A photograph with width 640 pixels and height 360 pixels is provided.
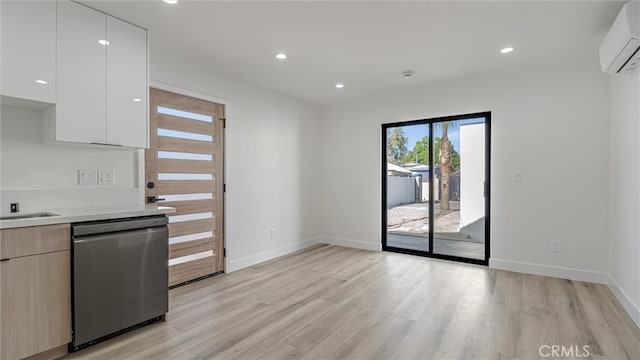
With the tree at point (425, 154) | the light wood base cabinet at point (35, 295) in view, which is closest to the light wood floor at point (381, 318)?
the light wood base cabinet at point (35, 295)

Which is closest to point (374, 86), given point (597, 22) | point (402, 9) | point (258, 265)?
point (402, 9)

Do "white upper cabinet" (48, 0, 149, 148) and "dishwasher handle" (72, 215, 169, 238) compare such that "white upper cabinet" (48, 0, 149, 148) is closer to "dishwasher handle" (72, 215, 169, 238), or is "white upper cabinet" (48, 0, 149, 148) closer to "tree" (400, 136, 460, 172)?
"dishwasher handle" (72, 215, 169, 238)

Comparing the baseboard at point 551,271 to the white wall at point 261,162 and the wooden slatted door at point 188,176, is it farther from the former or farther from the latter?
the wooden slatted door at point 188,176

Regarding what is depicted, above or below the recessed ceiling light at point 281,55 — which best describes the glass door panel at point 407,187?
below

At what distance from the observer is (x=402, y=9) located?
2.36m

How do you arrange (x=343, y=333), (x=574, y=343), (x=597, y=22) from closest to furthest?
(x=574, y=343) → (x=343, y=333) → (x=597, y=22)

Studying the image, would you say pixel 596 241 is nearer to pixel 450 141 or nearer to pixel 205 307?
pixel 450 141

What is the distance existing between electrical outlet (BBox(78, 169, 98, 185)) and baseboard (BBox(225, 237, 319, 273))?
5.91 feet

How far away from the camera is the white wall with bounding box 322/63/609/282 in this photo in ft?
11.2

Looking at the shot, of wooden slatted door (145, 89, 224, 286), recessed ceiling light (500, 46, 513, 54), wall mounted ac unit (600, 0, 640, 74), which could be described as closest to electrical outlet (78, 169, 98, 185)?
wooden slatted door (145, 89, 224, 286)

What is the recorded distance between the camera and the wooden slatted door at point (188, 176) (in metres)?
3.16

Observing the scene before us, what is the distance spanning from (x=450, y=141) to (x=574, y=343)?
9.27 feet

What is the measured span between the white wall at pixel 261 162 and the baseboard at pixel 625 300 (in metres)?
3.89
